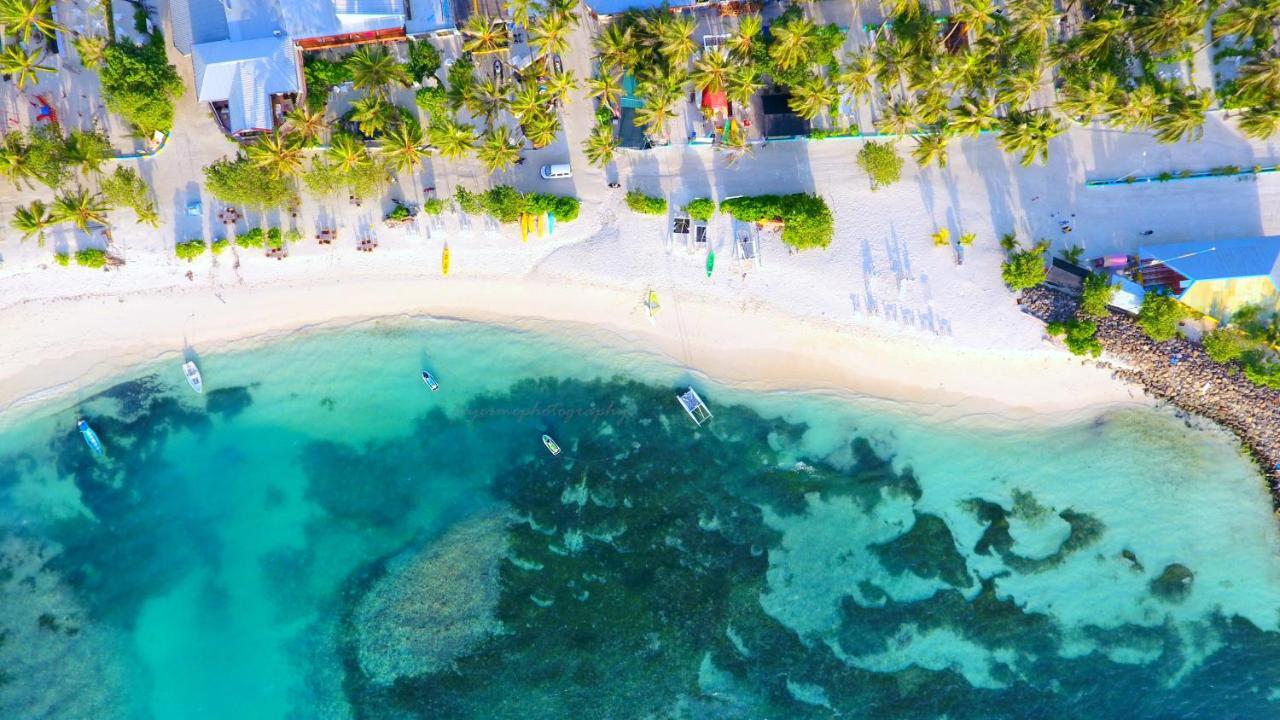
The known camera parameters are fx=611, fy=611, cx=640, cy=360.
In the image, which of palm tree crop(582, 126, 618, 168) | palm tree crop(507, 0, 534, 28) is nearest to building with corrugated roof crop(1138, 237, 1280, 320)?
palm tree crop(582, 126, 618, 168)

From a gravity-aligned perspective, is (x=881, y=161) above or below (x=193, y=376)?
above

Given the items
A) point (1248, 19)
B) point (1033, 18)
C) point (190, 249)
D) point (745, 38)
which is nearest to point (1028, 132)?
point (1033, 18)

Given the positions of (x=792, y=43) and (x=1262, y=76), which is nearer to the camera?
(x=1262, y=76)

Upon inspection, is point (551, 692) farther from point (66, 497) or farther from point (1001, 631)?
point (66, 497)

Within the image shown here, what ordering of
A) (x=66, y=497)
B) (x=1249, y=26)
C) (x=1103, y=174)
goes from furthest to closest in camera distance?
(x=66, y=497), (x=1103, y=174), (x=1249, y=26)

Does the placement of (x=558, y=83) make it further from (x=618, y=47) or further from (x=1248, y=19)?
(x=1248, y=19)

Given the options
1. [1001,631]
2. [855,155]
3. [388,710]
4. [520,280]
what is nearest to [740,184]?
[855,155]

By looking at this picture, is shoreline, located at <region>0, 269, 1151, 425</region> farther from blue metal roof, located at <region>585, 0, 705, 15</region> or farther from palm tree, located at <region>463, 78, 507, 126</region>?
blue metal roof, located at <region>585, 0, 705, 15</region>

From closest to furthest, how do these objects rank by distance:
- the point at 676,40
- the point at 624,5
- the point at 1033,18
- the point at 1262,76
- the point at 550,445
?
the point at 1262,76
the point at 1033,18
the point at 676,40
the point at 624,5
the point at 550,445
